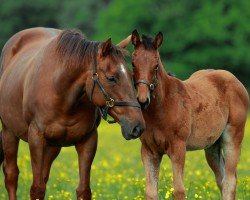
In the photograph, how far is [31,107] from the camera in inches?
353

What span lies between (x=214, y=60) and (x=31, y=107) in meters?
42.0

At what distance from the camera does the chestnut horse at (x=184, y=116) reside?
8391 mm

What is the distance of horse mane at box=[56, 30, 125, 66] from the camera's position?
8.41 m

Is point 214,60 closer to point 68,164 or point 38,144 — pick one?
point 68,164

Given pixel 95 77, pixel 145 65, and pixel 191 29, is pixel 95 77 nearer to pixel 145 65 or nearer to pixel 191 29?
pixel 145 65

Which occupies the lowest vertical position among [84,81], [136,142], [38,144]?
[136,142]

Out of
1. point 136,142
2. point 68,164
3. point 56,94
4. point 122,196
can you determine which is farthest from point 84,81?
point 136,142

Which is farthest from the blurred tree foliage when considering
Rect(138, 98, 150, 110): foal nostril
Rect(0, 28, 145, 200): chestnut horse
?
Rect(138, 98, 150, 110): foal nostril

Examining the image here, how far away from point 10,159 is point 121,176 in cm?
198

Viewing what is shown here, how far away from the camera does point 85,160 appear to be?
29.3 feet

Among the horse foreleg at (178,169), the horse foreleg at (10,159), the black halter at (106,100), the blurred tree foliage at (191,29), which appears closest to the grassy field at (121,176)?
the horse foreleg at (178,169)

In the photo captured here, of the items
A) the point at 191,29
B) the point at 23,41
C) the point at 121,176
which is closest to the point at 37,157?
the point at 23,41

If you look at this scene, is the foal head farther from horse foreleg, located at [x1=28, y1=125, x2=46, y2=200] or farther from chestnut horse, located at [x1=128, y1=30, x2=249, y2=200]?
horse foreleg, located at [x1=28, y1=125, x2=46, y2=200]

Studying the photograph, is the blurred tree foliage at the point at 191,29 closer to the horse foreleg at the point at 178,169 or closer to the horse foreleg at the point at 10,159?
the horse foreleg at the point at 10,159
